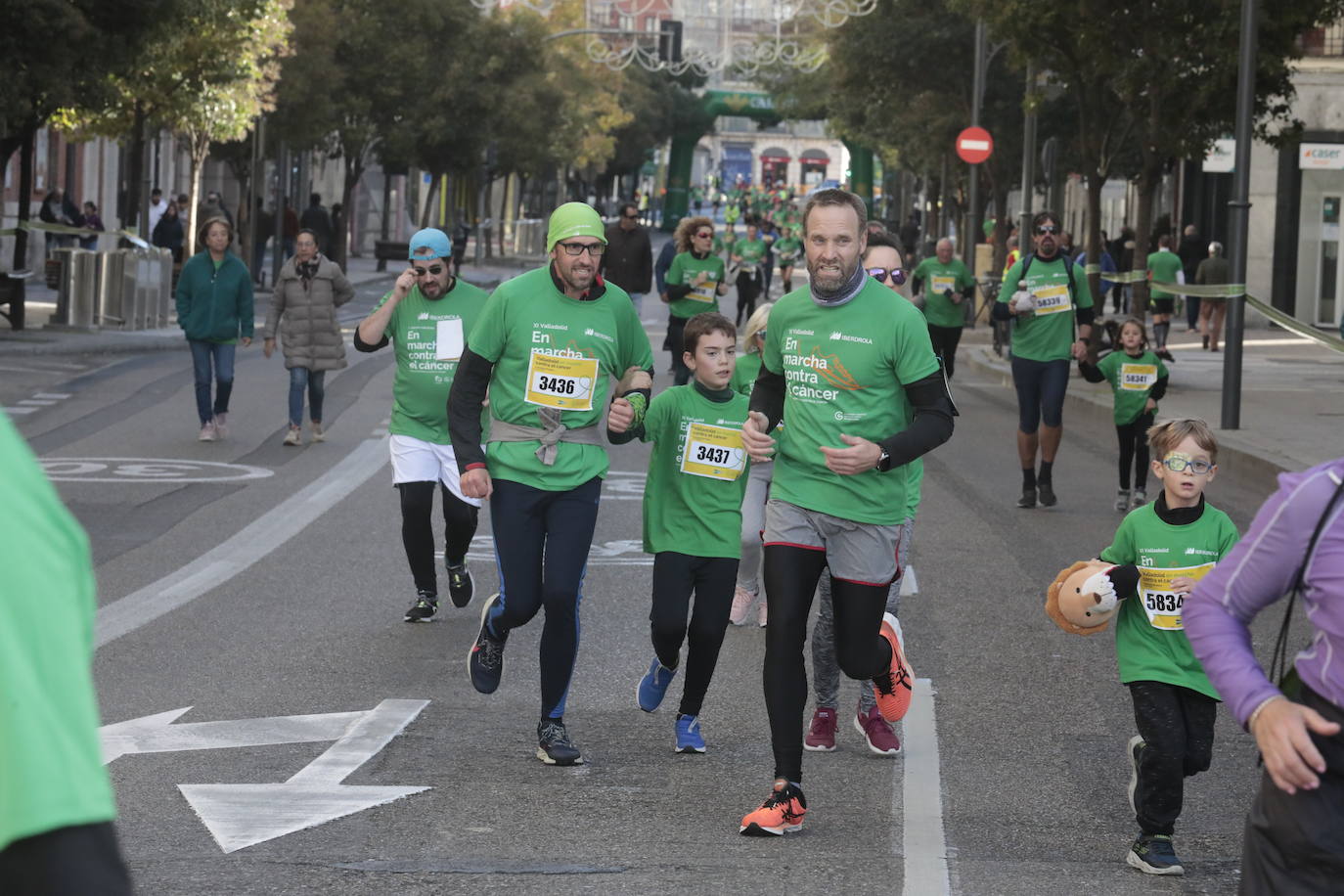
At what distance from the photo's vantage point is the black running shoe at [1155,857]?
224 inches

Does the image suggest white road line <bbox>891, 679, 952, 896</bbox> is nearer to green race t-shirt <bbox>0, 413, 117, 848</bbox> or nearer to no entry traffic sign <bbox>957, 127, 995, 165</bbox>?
green race t-shirt <bbox>0, 413, 117, 848</bbox>

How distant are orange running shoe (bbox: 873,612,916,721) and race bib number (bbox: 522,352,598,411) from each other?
1192mm

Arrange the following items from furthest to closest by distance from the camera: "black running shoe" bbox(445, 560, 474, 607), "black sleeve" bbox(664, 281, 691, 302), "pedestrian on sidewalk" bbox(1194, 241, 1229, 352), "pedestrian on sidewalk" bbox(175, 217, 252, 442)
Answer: "pedestrian on sidewalk" bbox(1194, 241, 1229, 352) < "black sleeve" bbox(664, 281, 691, 302) < "pedestrian on sidewalk" bbox(175, 217, 252, 442) < "black running shoe" bbox(445, 560, 474, 607)

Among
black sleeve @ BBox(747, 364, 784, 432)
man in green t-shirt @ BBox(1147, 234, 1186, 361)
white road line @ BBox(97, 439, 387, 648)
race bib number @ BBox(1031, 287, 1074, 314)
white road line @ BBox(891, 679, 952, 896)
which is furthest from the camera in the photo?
man in green t-shirt @ BBox(1147, 234, 1186, 361)

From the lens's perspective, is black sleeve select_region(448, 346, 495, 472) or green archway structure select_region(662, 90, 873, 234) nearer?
black sleeve select_region(448, 346, 495, 472)

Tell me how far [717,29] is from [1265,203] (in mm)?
132695

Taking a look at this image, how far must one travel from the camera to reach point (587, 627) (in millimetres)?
9477

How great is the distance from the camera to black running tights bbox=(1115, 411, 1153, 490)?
45.0 feet

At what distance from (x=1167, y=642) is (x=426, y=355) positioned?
4.59 meters

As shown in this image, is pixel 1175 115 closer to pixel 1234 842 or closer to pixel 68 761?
pixel 1234 842

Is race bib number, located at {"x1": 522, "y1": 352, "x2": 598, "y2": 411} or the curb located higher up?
race bib number, located at {"x1": 522, "y1": 352, "x2": 598, "y2": 411}

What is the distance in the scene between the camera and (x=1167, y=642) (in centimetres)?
584

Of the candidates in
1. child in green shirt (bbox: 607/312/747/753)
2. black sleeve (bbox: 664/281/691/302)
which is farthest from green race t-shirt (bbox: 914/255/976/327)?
child in green shirt (bbox: 607/312/747/753)

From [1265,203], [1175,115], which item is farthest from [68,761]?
[1265,203]
